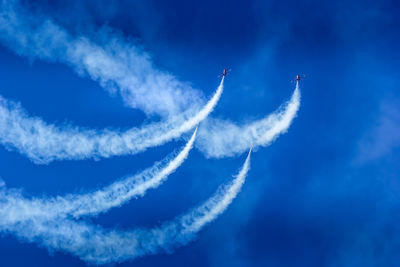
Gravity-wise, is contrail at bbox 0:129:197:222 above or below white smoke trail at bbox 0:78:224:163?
below

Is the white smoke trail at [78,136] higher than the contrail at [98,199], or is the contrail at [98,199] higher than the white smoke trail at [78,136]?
the white smoke trail at [78,136]

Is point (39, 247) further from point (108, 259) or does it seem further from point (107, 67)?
point (107, 67)

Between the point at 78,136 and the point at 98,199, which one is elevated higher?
the point at 78,136

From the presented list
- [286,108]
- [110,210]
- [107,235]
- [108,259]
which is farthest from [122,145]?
[286,108]

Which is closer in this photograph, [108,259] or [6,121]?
[6,121]
